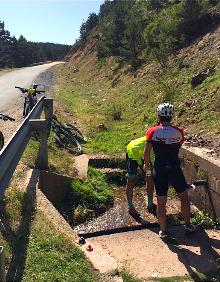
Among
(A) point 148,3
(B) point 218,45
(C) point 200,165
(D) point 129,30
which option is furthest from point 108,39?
(C) point 200,165

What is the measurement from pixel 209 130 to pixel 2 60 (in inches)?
2775

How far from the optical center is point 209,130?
9398 mm

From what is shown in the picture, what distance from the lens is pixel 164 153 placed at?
6156 millimetres

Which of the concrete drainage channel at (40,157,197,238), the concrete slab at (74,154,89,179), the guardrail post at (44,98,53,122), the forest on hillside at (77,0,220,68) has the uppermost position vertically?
the forest on hillside at (77,0,220,68)

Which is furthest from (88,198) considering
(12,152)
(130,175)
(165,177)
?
(12,152)

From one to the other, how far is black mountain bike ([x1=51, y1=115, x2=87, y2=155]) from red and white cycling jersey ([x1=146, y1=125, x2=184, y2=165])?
4.44 metres

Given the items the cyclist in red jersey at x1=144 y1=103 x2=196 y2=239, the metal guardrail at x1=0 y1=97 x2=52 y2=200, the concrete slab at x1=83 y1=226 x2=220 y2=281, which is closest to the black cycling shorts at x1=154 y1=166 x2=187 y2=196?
the cyclist in red jersey at x1=144 y1=103 x2=196 y2=239

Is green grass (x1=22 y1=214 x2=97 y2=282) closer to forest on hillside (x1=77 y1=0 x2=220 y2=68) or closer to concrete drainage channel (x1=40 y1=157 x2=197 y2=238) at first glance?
concrete drainage channel (x1=40 y1=157 x2=197 y2=238)

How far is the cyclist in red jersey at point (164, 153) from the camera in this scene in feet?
20.0

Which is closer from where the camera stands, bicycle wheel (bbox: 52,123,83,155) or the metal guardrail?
the metal guardrail

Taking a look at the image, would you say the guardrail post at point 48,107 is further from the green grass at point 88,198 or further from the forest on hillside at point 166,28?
the forest on hillside at point 166,28

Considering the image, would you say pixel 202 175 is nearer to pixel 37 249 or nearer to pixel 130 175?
pixel 130 175

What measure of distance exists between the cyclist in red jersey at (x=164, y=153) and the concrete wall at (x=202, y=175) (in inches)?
30.6

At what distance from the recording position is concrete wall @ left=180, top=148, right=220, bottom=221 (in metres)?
6.83
